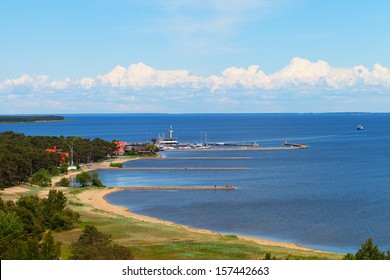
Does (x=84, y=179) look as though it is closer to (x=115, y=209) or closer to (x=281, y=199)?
(x=115, y=209)

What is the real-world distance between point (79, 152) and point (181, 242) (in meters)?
87.3

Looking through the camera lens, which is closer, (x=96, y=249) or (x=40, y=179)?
(x=96, y=249)

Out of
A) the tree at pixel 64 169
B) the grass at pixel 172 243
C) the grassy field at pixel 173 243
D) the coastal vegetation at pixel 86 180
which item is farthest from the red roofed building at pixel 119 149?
the grassy field at pixel 173 243

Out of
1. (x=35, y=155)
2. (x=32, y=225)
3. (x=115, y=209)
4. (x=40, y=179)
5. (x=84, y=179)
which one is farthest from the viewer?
(x=35, y=155)

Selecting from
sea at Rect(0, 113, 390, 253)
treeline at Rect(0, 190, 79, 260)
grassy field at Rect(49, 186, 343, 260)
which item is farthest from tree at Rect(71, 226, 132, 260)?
sea at Rect(0, 113, 390, 253)

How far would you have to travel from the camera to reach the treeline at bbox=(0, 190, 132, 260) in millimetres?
27719

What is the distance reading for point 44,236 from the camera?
43.2 m

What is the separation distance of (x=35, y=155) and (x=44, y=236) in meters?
58.9

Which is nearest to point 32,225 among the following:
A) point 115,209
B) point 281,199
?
point 115,209

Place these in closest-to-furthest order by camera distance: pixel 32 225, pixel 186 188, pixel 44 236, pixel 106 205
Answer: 1. pixel 44 236
2. pixel 32 225
3. pixel 106 205
4. pixel 186 188

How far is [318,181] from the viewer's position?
10131 cm

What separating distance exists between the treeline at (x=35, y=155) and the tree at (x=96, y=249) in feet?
149
